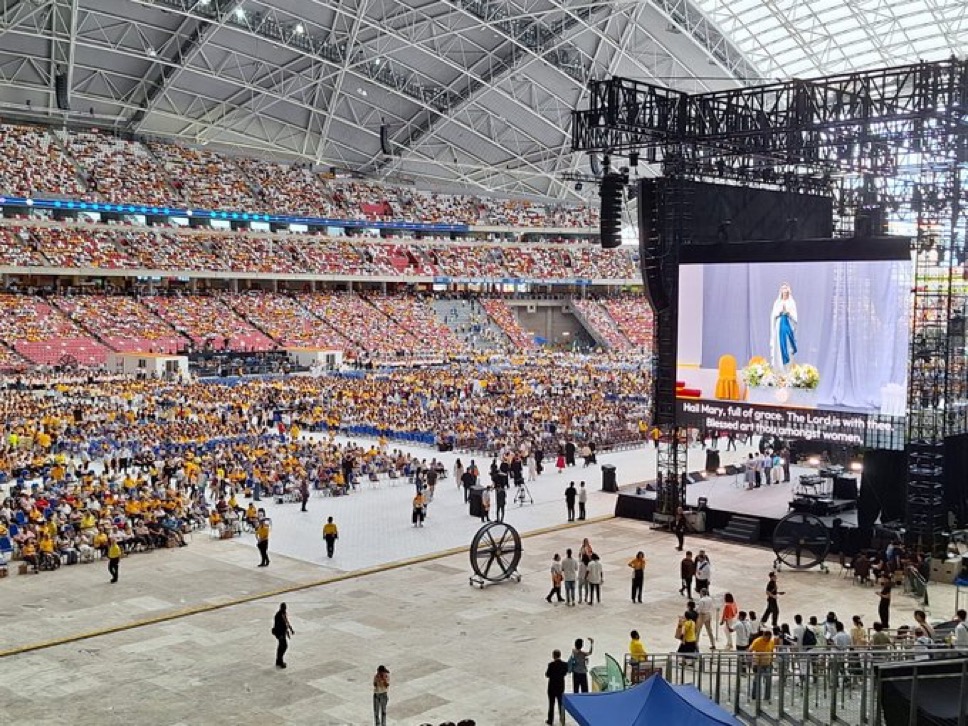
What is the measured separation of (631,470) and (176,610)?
19546 mm

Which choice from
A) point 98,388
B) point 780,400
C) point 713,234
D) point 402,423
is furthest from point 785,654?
point 98,388

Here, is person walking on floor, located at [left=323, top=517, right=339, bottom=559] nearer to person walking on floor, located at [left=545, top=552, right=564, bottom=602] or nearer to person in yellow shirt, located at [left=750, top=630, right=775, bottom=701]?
person walking on floor, located at [left=545, top=552, right=564, bottom=602]

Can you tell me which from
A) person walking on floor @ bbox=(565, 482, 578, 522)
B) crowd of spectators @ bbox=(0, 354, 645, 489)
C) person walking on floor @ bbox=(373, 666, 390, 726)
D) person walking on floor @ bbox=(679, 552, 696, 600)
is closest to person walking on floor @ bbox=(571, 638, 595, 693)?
person walking on floor @ bbox=(373, 666, 390, 726)

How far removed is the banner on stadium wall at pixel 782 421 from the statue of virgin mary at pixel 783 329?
1152mm

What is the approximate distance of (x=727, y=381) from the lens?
83.5ft

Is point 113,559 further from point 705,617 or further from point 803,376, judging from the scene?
point 803,376

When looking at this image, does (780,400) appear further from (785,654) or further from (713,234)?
(785,654)

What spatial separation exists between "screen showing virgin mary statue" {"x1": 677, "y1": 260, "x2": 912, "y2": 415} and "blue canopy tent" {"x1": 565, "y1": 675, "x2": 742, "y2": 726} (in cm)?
1359

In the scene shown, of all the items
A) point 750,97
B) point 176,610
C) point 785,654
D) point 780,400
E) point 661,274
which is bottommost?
point 176,610

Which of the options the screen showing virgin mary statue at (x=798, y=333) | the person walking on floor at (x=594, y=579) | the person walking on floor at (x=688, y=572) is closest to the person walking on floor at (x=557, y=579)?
the person walking on floor at (x=594, y=579)

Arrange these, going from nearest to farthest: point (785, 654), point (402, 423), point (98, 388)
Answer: point (785, 654), point (402, 423), point (98, 388)

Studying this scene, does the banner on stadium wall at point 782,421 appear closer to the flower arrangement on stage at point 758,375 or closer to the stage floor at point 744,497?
the flower arrangement on stage at point 758,375

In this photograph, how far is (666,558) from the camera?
77.0ft

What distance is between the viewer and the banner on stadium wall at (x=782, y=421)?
23078 millimetres
